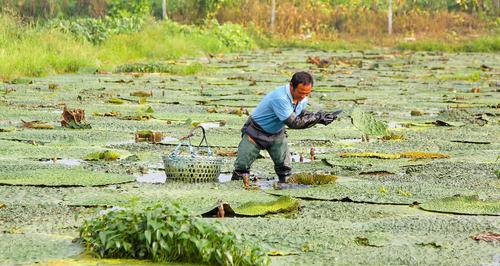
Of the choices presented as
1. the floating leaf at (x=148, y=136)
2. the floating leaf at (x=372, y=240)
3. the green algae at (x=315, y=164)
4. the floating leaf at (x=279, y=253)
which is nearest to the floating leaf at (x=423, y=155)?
the green algae at (x=315, y=164)

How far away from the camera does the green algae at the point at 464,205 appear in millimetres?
5594

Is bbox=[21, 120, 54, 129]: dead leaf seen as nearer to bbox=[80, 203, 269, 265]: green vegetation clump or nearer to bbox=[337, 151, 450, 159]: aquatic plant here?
bbox=[337, 151, 450, 159]: aquatic plant

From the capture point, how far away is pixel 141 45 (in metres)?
22.1

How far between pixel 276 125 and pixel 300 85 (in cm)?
38

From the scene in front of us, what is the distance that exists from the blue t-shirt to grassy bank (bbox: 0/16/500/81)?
885cm

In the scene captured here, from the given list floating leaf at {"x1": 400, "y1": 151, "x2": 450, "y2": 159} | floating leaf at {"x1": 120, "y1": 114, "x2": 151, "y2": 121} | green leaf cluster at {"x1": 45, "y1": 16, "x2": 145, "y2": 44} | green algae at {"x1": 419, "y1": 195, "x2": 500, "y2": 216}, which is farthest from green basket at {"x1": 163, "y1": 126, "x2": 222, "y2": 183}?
green leaf cluster at {"x1": 45, "y1": 16, "x2": 145, "y2": 44}

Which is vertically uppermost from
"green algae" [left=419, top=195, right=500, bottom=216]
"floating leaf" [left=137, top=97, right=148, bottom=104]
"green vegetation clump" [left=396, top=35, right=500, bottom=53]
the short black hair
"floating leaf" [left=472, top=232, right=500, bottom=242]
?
the short black hair

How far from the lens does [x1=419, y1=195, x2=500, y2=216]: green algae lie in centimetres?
559

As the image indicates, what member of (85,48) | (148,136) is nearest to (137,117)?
(148,136)

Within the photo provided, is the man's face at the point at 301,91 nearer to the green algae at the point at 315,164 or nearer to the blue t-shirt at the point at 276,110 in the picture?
the blue t-shirt at the point at 276,110

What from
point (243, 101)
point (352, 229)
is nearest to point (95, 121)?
point (243, 101)

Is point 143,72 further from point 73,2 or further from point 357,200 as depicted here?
point 73,2

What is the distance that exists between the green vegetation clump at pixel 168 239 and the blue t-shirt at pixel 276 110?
7.78 ft

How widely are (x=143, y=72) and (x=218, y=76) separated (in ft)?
4.29
